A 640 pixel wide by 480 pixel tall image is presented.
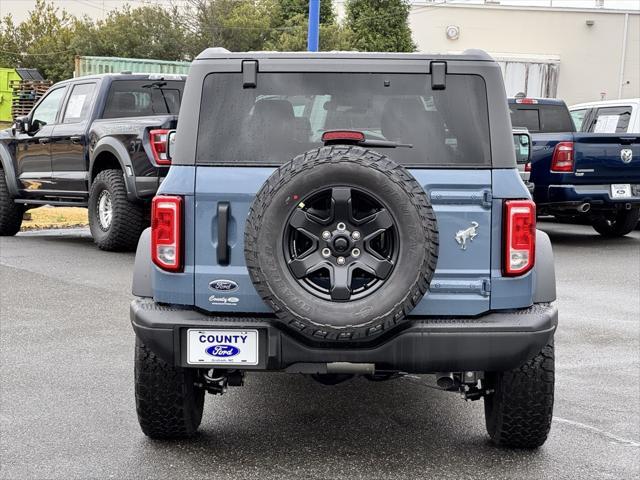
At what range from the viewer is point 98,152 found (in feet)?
35.8

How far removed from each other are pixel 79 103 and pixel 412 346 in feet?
28.4

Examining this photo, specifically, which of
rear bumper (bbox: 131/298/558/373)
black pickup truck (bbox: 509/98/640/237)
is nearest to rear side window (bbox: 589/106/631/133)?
black pickup truck (bbox: 509/98/640/237)

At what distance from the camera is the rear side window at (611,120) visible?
14.1 m

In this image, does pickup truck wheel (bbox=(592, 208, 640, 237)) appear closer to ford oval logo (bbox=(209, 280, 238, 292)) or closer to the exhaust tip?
the exhaust tip

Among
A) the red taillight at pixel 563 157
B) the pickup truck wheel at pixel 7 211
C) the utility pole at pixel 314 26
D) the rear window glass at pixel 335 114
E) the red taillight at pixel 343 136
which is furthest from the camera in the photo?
the utility pole at pixel 314 26

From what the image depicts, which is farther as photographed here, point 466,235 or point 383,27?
point 383,27

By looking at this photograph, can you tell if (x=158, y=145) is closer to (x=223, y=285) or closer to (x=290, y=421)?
(x=290, y=421)

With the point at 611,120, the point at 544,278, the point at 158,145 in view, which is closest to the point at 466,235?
the point at 544,278

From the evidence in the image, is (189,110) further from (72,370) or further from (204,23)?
(204,23)

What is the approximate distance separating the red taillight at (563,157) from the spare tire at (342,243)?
8632 mm

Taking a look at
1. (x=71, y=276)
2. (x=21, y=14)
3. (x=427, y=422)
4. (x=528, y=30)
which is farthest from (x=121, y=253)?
(x=21, y=14)

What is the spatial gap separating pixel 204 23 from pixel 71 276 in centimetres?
3180

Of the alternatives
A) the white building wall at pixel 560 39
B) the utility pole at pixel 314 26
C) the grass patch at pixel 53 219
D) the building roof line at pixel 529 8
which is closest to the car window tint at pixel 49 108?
the grass patch at pixel 53 219

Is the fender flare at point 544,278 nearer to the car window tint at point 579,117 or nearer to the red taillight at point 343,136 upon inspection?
the red taillight at point 343,136
